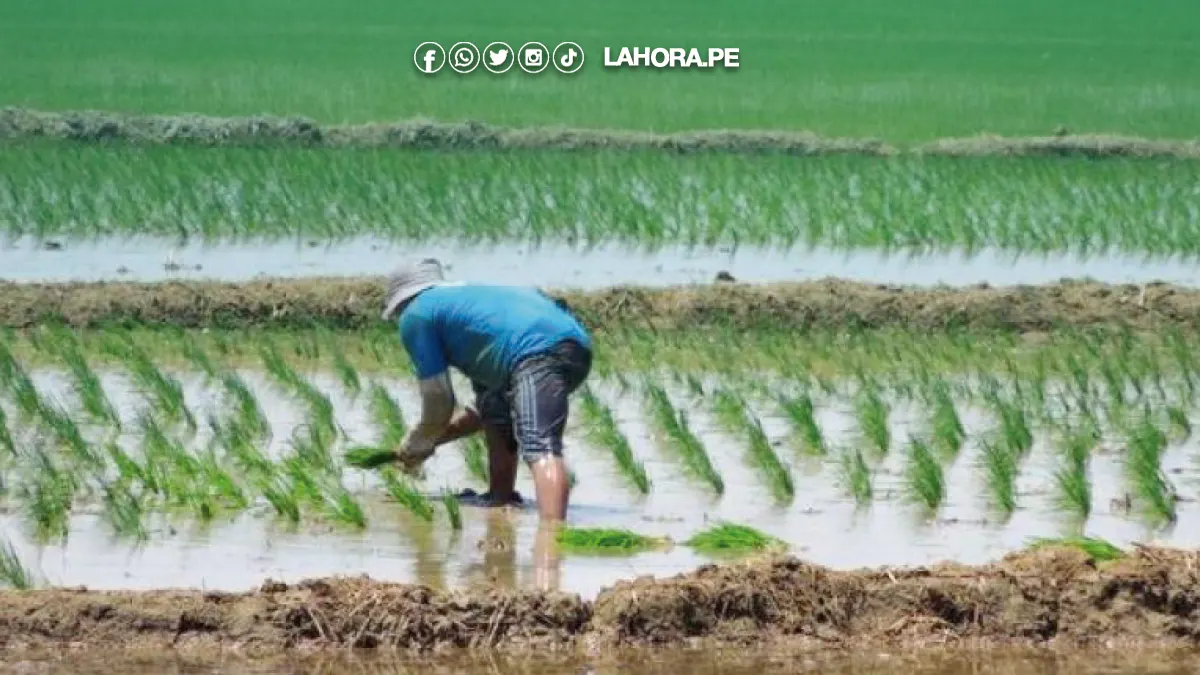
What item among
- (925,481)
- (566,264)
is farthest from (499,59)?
(925,481)

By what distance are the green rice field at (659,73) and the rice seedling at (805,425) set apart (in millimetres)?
11333

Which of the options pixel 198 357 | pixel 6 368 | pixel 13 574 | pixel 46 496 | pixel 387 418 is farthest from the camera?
→ pixel 198 357

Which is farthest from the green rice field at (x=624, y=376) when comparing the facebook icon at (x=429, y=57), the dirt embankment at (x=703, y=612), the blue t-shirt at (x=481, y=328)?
the facebook icon at (x=429, y=57)

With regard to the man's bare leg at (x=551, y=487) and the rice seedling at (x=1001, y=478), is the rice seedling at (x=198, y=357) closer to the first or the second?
the man's bare leg at (x=551, y=487)

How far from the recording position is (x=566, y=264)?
11.7 meters

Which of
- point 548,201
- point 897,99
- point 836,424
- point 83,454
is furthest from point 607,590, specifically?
point 897,99

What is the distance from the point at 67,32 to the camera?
27453 mm

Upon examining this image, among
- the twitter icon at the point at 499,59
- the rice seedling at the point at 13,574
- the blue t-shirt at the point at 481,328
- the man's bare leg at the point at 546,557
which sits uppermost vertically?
the twitter icon at the point at 499,59

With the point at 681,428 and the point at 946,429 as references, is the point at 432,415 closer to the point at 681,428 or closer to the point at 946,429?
the point at 681,428

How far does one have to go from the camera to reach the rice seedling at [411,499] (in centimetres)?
612

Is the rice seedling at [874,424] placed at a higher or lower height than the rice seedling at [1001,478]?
higher

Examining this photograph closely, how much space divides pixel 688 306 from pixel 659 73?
1595 centimetres

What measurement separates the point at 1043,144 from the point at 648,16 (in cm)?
1433

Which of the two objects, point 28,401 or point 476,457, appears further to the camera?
point 28,401
